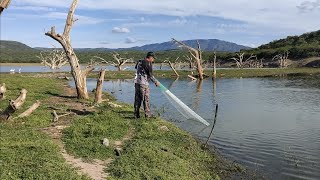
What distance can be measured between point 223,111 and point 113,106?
25.9ft

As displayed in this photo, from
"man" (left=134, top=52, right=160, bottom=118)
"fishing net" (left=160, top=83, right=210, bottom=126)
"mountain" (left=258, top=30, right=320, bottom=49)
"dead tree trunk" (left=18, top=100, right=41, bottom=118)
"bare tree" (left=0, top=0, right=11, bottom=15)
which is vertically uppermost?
"mountain" (left=258, top=30, right=320, bottom=49)

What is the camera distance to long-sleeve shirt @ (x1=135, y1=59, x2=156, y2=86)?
18156 millimetres

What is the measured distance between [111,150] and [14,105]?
174 inches

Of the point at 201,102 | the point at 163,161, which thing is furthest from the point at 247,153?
the point at 201,102

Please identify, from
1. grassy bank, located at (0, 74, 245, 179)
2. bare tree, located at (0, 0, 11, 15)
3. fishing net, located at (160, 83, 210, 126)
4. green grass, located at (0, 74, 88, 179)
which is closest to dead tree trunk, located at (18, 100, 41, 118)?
grassy bank, located at (0, 74, 245, 179)

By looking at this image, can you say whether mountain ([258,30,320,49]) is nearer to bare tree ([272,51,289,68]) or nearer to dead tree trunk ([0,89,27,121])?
bare tree ([272,51,289,68])

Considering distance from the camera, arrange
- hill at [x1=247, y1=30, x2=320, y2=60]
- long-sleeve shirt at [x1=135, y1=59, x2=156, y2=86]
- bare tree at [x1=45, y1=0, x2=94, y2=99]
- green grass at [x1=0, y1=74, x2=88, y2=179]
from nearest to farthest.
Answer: green grass at [x1=0, y1=74, x2=88, y2=179] < long-sleeve shirt at [x1=135, y1=59, x2=156, y2=86] < bare tree at [x1=45, y1=0, x2=94, y2=99] < hill at [x1=247, y1=30, x2=320, y2=60]

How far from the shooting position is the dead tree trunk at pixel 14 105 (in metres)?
15.3

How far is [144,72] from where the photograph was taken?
60.2 ft

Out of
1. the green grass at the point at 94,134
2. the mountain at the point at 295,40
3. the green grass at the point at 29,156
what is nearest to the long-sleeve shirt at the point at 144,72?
the green grass at the point at 94,134

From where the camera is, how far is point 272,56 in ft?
399

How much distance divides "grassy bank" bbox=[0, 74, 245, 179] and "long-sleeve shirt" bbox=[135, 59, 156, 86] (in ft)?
5.83

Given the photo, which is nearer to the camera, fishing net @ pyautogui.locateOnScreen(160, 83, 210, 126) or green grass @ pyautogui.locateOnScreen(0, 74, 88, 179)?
green grass @ pyautogui.locateOnScreen(0, 74, 88, 179)

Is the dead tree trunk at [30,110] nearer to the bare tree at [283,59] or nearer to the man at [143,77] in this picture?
the man at [143,77]
